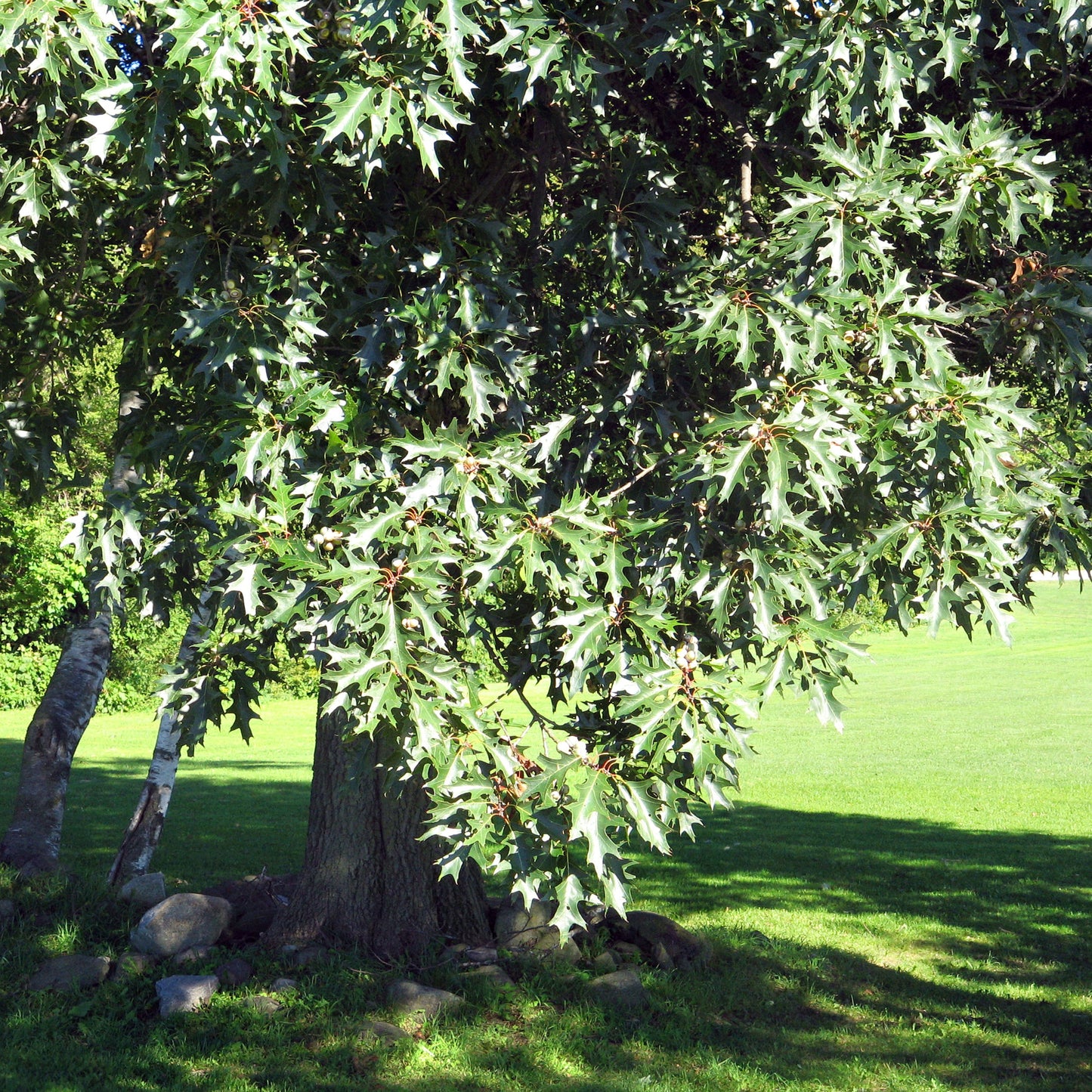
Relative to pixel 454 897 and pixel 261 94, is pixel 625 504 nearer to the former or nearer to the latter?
pixel 261 94

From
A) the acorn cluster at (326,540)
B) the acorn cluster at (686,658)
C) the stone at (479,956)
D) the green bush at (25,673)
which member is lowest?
the stone at (479,956)

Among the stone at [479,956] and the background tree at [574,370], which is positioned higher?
the background tree at [574,370]

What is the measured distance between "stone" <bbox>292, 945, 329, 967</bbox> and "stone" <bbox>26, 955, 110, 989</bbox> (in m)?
1.03

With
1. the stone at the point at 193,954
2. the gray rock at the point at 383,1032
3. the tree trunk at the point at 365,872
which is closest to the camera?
the gray rock at the point at 383,1032

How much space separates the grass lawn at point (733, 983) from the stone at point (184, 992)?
78 millimetres

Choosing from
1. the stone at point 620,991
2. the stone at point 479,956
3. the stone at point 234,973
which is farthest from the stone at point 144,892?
the stone at point 620,991

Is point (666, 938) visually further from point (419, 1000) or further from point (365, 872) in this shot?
point (365, 872)

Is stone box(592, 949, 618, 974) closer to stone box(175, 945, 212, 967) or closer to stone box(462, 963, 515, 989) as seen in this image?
stone box(462, 963, 515, 989)

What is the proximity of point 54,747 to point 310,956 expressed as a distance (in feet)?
9.45

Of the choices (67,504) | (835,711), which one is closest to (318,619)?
(835,711)

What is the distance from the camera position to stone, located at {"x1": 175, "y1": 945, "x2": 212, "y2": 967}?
641cm

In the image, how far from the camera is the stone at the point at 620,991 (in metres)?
6.16

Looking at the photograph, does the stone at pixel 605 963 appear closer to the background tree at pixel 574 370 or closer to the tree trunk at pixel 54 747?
the background tree at pixel 574 370

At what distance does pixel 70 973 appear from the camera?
20.4ft
